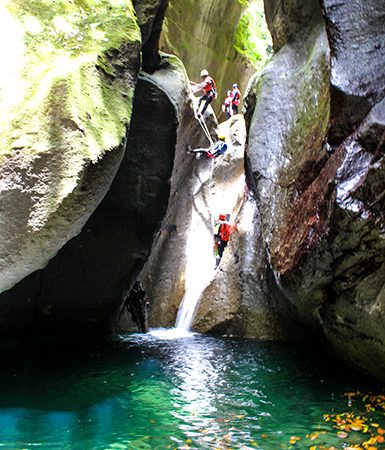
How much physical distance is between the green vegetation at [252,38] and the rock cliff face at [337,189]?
41.0 ft

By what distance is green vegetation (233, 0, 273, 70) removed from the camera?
71.6 ft

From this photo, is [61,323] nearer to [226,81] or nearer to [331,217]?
[331,217]

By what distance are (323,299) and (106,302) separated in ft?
18.0

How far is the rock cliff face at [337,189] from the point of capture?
6.51m

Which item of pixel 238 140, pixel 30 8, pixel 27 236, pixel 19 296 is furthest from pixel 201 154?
pixel 27 236

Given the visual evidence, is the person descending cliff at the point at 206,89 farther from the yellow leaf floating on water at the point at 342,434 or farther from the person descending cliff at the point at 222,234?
the yellow leaf floating on water at the point at 342,434

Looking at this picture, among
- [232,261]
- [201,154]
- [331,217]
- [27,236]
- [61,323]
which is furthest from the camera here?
[201,154]

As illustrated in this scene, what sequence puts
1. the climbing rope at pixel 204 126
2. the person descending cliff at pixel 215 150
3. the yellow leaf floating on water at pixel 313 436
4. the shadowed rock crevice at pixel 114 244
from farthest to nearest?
1. the climbing rope at pixel 204 126
2. the person descending cliff at pixel 215 150
3. the shadowed rock crevice at pixel 114 244
4. the yellow leaf floating on water at pixel 313 436

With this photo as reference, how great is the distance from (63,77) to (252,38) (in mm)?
18327

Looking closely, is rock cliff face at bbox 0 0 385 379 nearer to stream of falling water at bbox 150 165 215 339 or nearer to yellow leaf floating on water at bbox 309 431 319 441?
stream of falling water at bbox 150 165 215 339

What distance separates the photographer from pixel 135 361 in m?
9.23

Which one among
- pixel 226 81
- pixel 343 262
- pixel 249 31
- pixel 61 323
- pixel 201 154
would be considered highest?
pixel 249 31

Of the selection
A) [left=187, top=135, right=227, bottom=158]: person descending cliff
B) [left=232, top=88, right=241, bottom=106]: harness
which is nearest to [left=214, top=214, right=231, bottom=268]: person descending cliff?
[left=187, top=135, right=227, bottom=158]: person descending cliff

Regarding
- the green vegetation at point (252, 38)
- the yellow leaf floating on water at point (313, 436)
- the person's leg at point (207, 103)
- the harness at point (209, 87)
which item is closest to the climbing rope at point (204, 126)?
the person's leg at point (207, 103)
